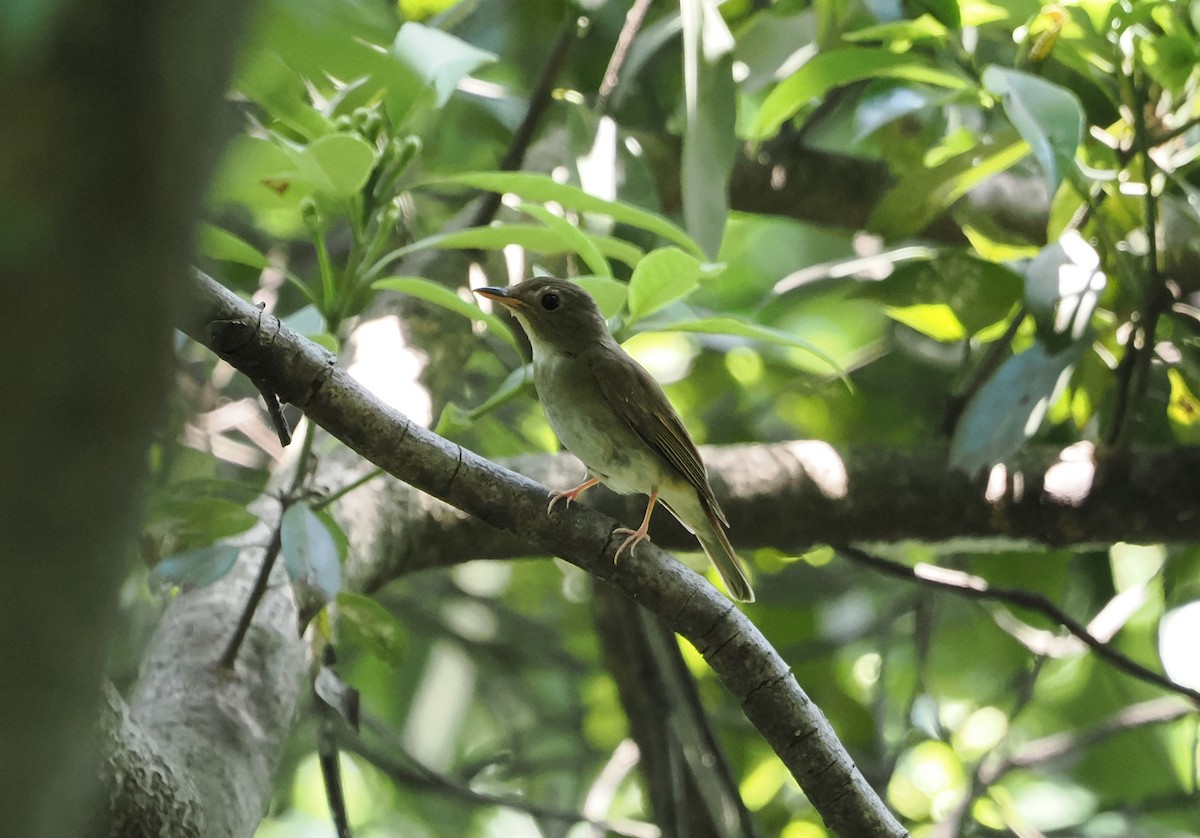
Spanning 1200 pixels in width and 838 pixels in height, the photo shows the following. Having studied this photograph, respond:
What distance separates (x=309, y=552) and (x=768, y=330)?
3.64ft

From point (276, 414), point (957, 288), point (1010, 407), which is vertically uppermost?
point (957, 288)

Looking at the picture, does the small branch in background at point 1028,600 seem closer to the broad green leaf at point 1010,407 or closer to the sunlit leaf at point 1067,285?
the broad green leaf at point 1010,407

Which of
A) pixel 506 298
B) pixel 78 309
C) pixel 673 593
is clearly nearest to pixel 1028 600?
pixel 673 593

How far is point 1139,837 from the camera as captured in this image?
393cm

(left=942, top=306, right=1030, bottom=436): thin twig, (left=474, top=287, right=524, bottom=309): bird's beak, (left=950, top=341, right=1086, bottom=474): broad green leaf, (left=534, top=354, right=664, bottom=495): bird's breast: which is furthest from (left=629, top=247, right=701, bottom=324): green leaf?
(left=942, top=306, right=1030, bottom=436): thin twig

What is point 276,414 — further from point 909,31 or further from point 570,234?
point 909,31

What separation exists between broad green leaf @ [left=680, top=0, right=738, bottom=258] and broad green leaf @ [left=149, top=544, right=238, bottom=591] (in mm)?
1433

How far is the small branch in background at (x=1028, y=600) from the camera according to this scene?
3010 millimetres

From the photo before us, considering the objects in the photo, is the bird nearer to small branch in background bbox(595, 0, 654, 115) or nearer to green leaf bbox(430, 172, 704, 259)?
green leaf bbox(430, 172, 704, 259)

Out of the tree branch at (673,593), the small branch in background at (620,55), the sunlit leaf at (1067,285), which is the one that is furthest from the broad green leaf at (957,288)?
the tree branch at (673,593)

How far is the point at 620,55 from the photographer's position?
3.64 m

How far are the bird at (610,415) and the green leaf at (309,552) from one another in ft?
2.75

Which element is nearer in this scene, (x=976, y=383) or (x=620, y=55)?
(x=976, y=383)

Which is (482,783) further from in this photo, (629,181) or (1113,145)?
(1113,145)
